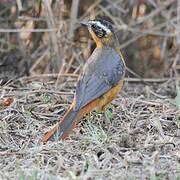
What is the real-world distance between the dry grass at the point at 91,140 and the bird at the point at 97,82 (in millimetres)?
161

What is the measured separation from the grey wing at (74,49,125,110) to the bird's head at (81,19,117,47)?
0.78 feet


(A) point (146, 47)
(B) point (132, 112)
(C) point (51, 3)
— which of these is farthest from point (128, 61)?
(B) point (132, 112)

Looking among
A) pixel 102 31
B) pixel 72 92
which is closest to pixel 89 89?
pixel 102 31

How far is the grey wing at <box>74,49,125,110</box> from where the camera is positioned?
227 inches

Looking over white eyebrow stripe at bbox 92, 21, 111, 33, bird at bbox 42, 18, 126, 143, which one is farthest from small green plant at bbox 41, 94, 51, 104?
white eyebrow stripe at bbox 92, 21, 111, 33

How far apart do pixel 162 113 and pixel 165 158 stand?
156cm

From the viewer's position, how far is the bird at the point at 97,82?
543cm

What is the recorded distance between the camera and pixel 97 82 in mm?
6094

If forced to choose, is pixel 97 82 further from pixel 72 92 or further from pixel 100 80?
pixel 72 92

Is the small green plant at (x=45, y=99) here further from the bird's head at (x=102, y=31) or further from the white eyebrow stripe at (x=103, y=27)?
the white eyebrow stripe at (x=103, y=27)

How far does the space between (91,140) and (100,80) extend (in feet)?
3.76

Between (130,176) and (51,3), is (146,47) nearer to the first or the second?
(51,3)

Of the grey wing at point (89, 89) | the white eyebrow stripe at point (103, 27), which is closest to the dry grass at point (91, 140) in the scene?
the grey wing at point (89, 89)

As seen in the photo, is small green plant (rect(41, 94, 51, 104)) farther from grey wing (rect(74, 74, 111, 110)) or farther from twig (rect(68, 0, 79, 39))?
twig (rect(68, 0, 79, 39))
